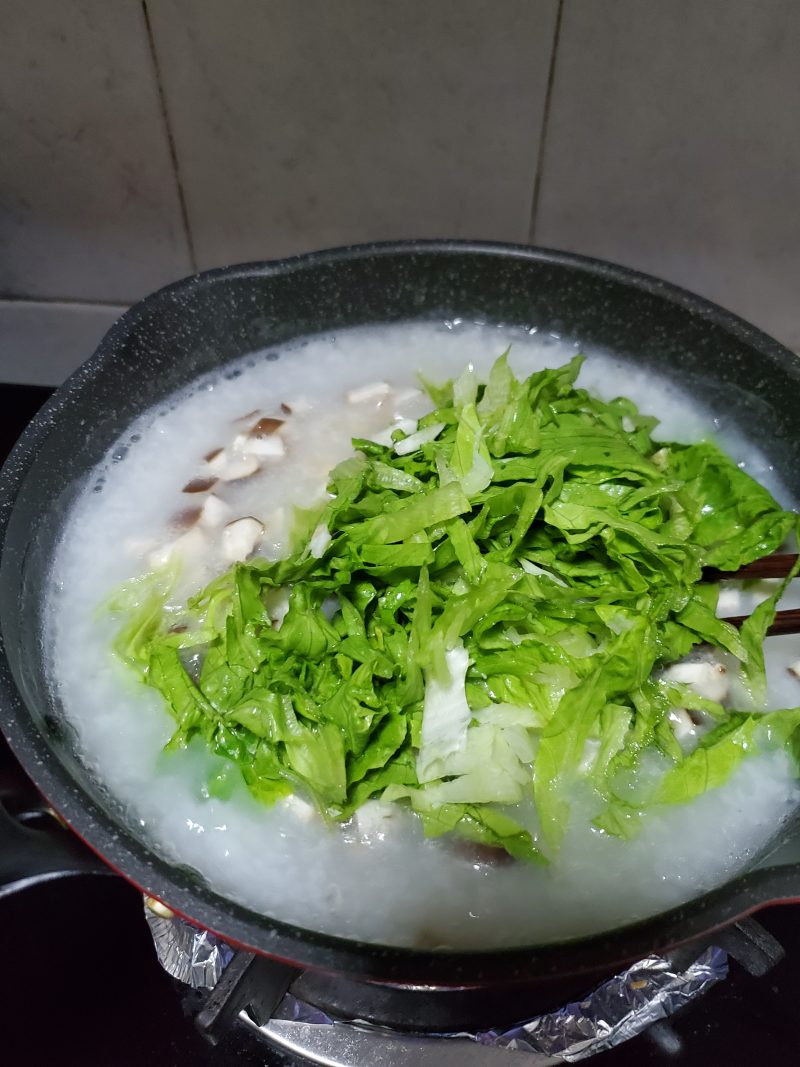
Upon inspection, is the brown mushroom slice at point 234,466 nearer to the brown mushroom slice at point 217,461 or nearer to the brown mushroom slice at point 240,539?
the brown mushroom slice at point 217,461

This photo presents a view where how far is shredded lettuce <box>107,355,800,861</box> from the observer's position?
918 millimetres

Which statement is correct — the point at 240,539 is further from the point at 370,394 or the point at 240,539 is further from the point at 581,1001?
the point at 581,1001

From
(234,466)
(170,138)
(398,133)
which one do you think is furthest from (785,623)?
(170,138)

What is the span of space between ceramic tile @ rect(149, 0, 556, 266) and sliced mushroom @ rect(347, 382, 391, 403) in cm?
49

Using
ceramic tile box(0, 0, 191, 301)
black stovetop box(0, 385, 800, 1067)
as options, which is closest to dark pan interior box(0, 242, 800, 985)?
black stovetop box(0, 385, 800, 1067)

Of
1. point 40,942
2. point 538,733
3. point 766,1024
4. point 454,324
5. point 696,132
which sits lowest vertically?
point 766,1024

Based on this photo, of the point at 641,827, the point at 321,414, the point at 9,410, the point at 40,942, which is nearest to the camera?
the point at 641,827

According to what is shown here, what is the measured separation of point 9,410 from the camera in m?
1.88

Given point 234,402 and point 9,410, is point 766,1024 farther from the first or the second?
point 9,410

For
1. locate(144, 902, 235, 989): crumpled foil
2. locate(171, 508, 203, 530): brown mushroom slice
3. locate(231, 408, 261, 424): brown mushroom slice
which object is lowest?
locate(144, 902, 235, 989): crumpled foil

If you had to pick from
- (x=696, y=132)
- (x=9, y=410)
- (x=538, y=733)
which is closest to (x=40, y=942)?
(x=538, y=733)

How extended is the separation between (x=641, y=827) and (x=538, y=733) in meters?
0.15

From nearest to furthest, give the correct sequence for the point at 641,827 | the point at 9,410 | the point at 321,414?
the point at 641,827 → the point at 321,414 → the point at 9,410

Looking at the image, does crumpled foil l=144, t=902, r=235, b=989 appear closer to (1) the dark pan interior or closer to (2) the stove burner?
(2) the stove burner
